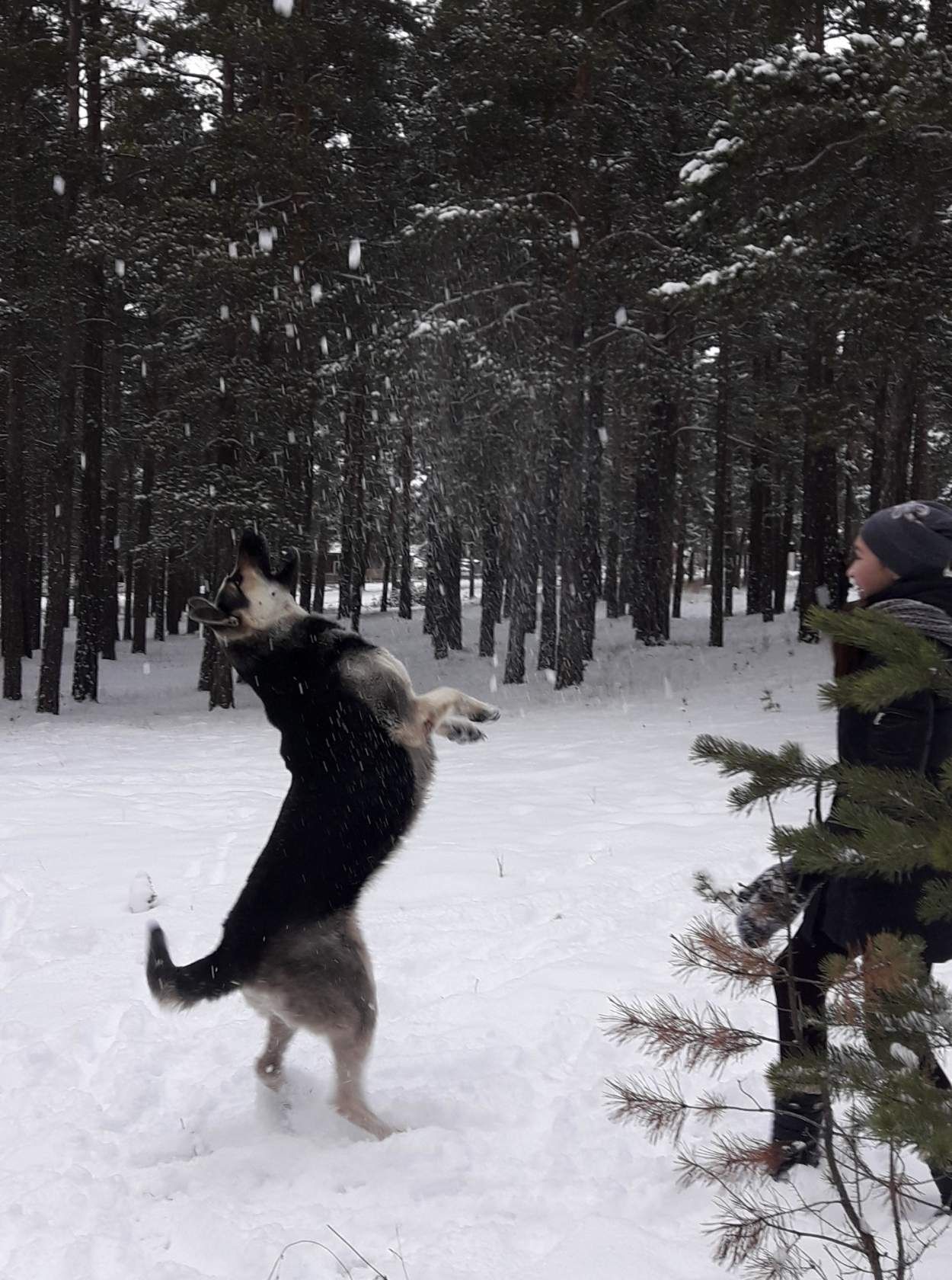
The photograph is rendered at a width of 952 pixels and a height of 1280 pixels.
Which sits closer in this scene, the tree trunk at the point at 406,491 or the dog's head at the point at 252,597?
the dog's head at the point at 252,597

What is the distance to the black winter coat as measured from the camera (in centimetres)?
283

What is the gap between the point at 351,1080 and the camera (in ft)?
12.7

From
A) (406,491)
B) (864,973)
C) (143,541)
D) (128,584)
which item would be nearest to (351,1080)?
(864,973)

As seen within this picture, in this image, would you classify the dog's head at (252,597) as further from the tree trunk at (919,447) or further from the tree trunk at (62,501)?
the tree trunk at (919,447)

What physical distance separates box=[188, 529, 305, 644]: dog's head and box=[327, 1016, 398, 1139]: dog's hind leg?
5.56ft

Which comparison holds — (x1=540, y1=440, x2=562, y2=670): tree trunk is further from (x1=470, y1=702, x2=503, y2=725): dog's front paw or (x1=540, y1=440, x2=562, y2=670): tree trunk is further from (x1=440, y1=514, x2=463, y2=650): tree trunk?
(x1=470, y1=702, x2=503, y2=725): dog's front paw

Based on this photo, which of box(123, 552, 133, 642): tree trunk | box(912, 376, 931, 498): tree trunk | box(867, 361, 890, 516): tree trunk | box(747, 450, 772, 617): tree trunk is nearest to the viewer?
box(867, 361, 890, 516): tree trunk

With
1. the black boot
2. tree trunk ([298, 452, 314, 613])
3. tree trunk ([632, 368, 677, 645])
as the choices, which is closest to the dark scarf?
the black boot

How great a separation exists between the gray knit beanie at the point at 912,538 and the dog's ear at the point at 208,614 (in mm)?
2555

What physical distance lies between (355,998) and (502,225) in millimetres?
15340

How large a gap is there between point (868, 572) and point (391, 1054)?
307cm

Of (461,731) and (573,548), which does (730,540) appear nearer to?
(573,548)

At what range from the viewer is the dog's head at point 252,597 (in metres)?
4.30

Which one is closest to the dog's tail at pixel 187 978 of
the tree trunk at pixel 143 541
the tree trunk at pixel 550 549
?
the tree trunk at pixel 550 549
